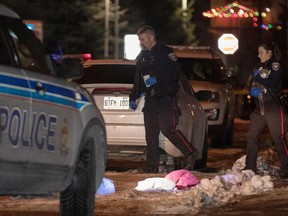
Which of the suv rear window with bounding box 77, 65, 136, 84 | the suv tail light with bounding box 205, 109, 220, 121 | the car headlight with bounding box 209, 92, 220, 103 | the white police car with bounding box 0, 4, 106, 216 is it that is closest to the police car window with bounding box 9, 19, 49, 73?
the white police car with bounding box 0, 4, 106, 216

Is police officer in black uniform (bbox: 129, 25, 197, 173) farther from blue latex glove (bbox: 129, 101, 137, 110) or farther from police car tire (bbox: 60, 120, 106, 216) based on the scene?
police car tire (bbox: 60, 120, 106, 216)

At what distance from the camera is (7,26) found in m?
7.75

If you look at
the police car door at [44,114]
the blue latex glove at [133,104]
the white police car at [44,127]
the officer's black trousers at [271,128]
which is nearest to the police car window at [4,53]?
the white police car at [44,127]

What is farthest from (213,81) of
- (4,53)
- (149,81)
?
(4,53)

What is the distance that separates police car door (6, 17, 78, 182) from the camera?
751cm

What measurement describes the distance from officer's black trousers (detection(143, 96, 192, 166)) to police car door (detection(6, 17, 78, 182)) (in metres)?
4.96

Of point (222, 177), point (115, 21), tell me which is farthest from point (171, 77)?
point (115, 21)

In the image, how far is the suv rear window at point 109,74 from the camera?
14.1 m

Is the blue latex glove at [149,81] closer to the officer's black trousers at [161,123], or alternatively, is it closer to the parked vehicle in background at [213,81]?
the officer's black trousers at [161,123]

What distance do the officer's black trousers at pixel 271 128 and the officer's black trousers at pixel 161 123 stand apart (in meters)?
0.79

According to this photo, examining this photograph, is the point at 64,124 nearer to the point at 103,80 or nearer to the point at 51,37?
the point at 103,80

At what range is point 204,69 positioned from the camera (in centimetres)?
1950

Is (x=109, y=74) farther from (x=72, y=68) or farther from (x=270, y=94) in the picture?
(x=72, y=68)

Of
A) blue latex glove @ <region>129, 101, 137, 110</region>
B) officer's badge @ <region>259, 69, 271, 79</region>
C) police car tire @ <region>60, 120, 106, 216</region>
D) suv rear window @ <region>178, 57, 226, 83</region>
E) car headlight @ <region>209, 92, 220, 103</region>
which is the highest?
suv rear window @ <region>178, 57, 226, 83</region>
